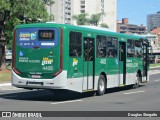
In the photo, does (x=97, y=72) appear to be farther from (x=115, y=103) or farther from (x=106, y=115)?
(x=106, y=115)

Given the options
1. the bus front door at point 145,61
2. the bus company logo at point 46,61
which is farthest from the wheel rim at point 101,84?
the bus front door at point 145,61

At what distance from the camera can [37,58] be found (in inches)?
706

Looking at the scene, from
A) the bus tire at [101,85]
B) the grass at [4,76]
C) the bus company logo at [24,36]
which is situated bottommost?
the grass at [4,76]

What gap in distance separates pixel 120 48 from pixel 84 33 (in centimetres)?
466

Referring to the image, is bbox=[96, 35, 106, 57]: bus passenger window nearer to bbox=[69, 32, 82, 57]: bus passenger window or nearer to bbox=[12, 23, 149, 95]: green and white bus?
bbox=[12, 23, 149, 95]: green and white bus

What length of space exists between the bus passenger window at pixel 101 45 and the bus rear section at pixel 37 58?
130 inches

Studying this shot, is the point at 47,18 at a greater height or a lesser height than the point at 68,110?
greater

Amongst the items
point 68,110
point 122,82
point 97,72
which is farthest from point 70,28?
point 122,82

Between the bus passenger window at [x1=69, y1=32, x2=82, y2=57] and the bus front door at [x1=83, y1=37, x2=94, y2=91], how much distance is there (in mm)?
611

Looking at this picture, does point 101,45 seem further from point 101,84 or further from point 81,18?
point 81,18

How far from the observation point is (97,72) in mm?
20203

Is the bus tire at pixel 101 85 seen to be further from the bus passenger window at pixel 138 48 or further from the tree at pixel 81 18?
the tree at pixel 81 18

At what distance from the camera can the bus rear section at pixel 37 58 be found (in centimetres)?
1753

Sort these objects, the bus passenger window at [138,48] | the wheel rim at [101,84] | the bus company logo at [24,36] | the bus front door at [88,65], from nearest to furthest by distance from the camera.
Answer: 1. the bus company logo at [24,36]
2. the bus front door at [88,65]
3. the wheel rim at [101,84]
4. the bus passenger window at [138,48]
